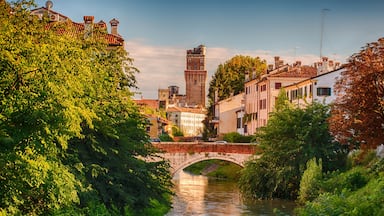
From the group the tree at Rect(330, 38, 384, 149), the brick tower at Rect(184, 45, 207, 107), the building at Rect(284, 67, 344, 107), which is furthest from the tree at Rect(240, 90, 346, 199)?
the brick tower at Rect(184, 45, 207, 107)

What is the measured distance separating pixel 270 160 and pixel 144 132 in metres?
16.4

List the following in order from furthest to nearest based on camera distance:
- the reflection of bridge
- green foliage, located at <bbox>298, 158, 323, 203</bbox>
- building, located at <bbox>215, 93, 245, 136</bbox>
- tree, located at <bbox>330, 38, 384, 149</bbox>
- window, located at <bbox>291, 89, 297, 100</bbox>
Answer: building, located at <bbox>215, 93, 245, 136</bbox>
window, located at <bbox>291, 89, 297, 100</bbox>
the reflection of bridge
green foliage, located at <bbox>298, 158, 323, 203</bbox>
tree, located at <bbox>330, 38, 384, 149</bbox>

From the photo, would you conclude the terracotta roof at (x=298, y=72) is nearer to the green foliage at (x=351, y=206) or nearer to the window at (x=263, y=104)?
the window at (x=263, y=104)

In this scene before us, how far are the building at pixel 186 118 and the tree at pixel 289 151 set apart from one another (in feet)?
379

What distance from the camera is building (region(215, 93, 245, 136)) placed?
7956 centimetres

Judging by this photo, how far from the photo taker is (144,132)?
97.7ft

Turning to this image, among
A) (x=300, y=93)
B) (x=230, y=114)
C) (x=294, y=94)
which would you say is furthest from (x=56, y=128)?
(x=230, y=114)

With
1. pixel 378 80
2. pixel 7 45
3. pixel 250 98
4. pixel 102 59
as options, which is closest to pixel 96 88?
pixel 102 59

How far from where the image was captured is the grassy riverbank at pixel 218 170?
66619 mm

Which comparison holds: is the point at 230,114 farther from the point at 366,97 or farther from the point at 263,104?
the point at 366,97

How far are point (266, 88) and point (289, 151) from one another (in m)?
24.2

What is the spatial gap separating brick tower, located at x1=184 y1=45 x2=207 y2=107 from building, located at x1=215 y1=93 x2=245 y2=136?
9990 centimetres

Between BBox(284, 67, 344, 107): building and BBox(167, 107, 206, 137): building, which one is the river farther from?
BBox(167, 107, 206, 137): building

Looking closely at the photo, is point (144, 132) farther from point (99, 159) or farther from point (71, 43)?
point (71, 43)
